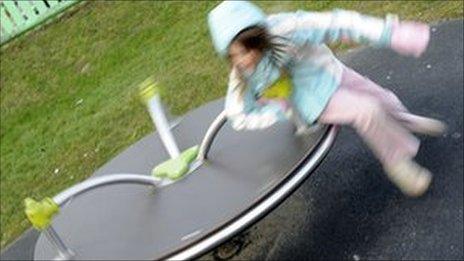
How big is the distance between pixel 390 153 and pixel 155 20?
183 inches

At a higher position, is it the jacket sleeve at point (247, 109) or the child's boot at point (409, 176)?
the jacket sleeve at point (247, 109)

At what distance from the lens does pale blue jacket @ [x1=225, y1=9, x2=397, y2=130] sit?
3049mm

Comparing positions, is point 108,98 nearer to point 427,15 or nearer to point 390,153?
point 427,15

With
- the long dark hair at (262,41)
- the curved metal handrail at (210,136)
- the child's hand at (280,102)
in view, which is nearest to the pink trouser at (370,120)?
the child's hand at (280,102)

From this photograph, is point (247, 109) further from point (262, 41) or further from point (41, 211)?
point (41, 211)

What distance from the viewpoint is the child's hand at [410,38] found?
9.86 ft

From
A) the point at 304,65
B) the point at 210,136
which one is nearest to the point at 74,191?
the point at 210,136

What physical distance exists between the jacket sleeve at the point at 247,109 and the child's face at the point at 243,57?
12cm

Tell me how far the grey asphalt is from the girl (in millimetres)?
129

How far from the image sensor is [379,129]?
312 centimetres

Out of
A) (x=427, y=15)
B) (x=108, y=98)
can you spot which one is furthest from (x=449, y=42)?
(x=108, y=98)

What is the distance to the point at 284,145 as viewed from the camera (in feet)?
10.7

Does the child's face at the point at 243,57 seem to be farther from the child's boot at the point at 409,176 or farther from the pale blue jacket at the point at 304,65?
the child's boot at the point at 409,176

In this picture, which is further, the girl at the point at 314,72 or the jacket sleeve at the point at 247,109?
the jacket sleeve at the point at 247,109
